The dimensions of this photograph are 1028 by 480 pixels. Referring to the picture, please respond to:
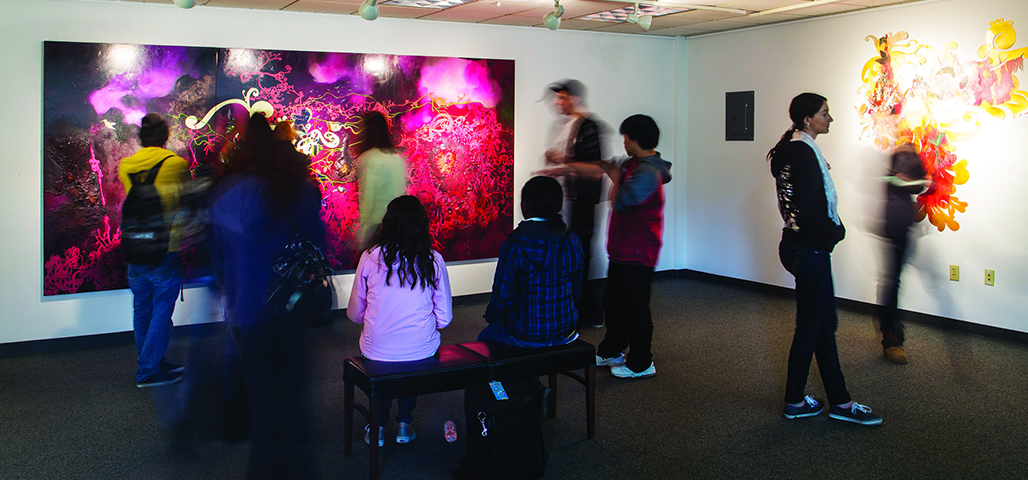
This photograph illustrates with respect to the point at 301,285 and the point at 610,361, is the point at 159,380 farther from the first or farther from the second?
the point at 610,361

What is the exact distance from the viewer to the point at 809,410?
151 inches

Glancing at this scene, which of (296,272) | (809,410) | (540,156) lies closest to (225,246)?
(296,272)

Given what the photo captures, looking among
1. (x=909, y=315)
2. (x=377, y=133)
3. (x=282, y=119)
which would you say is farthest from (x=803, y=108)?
(x=282, y=119)

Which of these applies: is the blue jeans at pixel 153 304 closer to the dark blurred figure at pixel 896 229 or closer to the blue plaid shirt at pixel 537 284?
the blue plaid shirt at pixel 537 284

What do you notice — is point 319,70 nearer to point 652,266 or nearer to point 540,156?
point 540,156

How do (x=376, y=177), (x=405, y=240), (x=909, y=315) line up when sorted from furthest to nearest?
(x=909, y=315) < (x=376, y=177) < (x=405, y=240)

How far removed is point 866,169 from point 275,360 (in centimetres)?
527

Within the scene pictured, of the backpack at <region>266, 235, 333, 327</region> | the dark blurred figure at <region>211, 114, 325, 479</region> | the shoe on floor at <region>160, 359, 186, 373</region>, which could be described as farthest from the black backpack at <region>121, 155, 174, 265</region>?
the backpack at <region>266, 235, 333, 327</region>

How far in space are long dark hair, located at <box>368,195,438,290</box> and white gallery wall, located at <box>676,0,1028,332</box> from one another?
369 cm

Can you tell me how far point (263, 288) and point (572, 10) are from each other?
406 cm

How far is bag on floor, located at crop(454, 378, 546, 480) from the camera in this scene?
2986 mm

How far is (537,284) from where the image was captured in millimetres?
3342

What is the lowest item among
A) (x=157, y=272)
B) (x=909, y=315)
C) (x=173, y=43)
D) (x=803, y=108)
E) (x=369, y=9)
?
(x=909, y=315)

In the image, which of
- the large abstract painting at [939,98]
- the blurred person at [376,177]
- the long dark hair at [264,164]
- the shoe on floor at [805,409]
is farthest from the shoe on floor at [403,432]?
the large abstract painting at [939,98]
